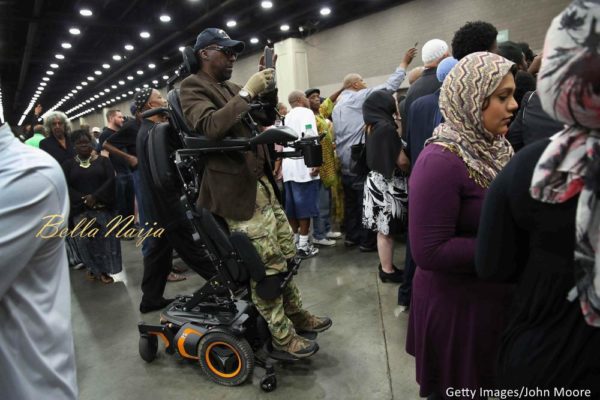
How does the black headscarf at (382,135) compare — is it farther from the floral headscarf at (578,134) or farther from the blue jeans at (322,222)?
the floral headscarf at (578,134)

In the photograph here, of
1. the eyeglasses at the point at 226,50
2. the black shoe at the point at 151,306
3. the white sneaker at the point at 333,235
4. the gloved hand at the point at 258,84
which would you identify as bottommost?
the white sneaker at the point at 333,235

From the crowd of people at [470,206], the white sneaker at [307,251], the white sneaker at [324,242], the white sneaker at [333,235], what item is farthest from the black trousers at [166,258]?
the white sneaker at [333,235]

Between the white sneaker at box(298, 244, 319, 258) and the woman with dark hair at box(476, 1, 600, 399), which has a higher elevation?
the woman with dark hair at box(476, 1, 600, 399)

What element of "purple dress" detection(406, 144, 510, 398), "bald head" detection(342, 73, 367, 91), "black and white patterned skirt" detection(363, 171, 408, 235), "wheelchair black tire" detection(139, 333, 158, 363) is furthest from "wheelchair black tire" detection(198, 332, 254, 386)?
"bald head" detection(342, 73, 367, 91)

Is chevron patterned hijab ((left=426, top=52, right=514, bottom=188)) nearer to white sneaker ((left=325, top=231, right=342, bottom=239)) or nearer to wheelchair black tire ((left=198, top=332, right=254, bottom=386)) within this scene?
wheelchair black tire ((left=198, top=332, right=254, bottom=386))

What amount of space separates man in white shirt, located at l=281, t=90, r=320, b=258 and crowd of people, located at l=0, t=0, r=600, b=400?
3.70 feet

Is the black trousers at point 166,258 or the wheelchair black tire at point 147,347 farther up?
the black trousers at point 166,258

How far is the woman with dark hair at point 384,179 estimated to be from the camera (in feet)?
9.98

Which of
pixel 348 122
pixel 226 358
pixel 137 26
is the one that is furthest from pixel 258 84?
pixel 137 26

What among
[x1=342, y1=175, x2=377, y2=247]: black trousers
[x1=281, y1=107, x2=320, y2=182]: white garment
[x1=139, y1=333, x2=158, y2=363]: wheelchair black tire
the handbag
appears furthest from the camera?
[x1=342, y1=175, x2=377, y2=247]: black trousers

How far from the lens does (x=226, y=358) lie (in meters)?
2.20

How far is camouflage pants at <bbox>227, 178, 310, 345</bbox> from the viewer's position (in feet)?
6.79

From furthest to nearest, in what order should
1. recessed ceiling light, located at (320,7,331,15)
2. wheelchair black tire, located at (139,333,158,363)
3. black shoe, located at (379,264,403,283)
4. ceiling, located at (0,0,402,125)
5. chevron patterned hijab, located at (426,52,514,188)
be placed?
ceiling, located at (0,0,402,125), recessed ceiling light, located at (320,7,331,15), black shoe, located at (379,264,403,283), wheelchair black tire, located at (139,333,158,363), chevron patterned hijab, located at (426,52,514,188)

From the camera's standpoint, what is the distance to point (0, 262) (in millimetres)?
845
